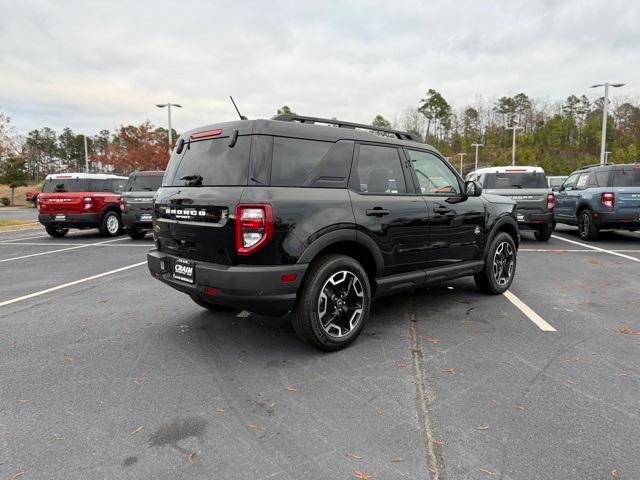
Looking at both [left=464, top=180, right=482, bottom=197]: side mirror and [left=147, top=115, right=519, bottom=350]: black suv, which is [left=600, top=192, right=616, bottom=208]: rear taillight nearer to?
[left=464, top=180, right=482, bottom=197]: side mirror

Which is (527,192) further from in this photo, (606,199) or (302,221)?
(302,221)

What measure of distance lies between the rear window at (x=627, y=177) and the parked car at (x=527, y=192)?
57.9 inches

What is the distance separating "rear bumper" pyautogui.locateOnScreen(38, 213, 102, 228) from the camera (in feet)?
40.4

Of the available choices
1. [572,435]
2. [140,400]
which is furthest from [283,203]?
[572,435]

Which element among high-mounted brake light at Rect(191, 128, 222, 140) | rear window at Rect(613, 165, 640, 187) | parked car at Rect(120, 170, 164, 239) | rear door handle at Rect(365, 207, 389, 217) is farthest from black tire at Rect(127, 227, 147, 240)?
rear window at Rect(613, 165, 640, 187)

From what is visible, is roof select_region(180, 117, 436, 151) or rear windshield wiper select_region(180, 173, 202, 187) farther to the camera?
rear windshield wiper select_region(180, 173, 202, 187)

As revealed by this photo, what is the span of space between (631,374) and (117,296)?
18.3 feet

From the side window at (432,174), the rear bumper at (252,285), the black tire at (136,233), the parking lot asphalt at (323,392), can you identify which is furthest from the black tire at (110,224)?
the side window at (432,174)

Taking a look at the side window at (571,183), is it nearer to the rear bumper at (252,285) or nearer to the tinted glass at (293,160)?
A: the tinted glass at (293,160)

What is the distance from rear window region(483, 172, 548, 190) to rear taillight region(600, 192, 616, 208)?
4.05 feet

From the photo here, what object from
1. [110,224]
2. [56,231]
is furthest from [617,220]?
[56,231]

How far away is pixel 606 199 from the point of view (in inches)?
400

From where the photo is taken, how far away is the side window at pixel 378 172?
4.04 m

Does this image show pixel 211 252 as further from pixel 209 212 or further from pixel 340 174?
pixel 340 174
